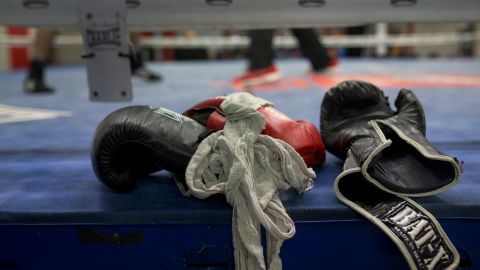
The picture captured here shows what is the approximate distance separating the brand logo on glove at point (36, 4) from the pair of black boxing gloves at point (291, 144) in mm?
425

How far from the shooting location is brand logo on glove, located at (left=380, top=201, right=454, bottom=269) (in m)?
0.57

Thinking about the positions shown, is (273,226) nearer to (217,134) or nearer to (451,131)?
(217,134)

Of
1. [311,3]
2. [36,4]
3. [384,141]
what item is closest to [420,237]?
[384,141]

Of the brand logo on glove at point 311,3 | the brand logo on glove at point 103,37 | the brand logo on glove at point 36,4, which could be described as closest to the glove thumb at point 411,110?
the brand logo on glove at point 311,3

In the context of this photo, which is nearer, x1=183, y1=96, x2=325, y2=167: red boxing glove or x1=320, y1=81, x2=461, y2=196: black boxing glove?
x1=320, y1=81, x2=461, y2=196: black boxing glove

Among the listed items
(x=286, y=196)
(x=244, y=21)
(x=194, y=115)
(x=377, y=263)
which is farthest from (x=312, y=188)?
(x=244, y=21)

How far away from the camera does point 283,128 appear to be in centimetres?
76

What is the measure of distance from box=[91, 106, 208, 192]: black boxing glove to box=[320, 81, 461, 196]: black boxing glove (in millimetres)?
285

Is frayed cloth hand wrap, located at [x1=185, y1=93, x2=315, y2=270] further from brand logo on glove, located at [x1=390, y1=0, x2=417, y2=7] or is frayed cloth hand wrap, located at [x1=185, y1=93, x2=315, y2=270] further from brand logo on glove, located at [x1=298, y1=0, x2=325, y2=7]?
brand logo on glove, located at [x1=390, y1=0, x2=417, y2=7]

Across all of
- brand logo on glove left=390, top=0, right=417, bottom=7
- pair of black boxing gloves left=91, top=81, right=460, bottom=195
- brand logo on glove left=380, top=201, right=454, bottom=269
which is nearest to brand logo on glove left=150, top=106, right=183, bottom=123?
pair of black boxing gloves left=91, top=81, right=460, bottom=195

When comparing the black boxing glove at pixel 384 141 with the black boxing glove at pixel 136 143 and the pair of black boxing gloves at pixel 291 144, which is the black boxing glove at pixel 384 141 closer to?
the pair of black boxing gloves at pixel 291 144

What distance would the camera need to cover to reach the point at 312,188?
28.2 inches

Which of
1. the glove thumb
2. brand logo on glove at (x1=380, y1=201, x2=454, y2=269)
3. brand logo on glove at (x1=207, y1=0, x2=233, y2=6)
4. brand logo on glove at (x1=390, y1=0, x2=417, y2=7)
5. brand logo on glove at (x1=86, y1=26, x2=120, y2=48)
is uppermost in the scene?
brand logo on glove at (x1=207, y1=0, x2=233, y2=6)

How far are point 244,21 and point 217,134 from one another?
16.3 inches
